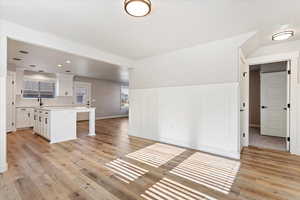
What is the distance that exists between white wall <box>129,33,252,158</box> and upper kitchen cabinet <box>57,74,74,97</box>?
3.96 metres

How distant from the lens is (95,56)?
11.5 feet

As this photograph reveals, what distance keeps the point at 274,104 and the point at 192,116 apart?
325 centimetres

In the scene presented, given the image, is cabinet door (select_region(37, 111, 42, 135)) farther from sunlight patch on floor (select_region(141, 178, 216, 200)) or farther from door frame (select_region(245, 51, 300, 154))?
door frame (select_region(245, 51, 300, 154))

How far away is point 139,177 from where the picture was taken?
6.82 ft

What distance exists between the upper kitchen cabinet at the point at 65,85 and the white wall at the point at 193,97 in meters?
3.96

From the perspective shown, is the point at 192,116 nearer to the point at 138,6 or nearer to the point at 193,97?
the point at 193,97

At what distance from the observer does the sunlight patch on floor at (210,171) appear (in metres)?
1.92

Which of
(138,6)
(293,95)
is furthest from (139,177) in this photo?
(293,95)

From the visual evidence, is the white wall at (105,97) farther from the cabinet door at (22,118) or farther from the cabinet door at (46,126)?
the cabinet door at (46,126)

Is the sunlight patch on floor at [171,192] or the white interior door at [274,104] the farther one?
the white interior door at [274,104]

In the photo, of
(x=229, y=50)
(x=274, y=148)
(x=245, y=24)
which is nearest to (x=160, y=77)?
(x=229, y=50)

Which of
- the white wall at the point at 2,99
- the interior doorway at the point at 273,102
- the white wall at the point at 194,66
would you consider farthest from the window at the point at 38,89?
the interior doorway at the point at 273,102

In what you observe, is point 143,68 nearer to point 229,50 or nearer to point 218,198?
point 229,50

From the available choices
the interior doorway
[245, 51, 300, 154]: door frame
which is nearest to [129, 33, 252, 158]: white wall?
[245, 51, 300, 154]: door frame
